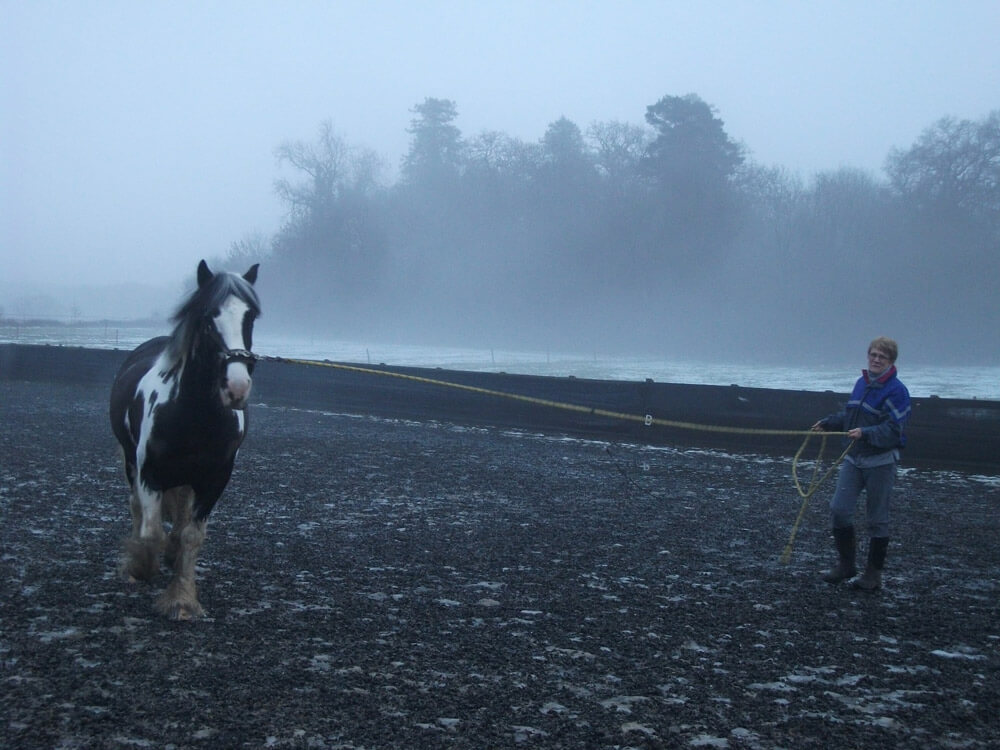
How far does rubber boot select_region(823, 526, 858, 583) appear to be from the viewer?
632 cm

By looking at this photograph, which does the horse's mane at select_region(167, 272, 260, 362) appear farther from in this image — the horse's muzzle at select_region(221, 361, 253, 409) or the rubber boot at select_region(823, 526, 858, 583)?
the rubber boot at select_region(823, 526, 858, 583)

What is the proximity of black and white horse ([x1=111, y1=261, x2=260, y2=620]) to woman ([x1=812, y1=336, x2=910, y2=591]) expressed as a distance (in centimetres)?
415

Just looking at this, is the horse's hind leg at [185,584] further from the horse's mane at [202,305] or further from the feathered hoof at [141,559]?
the horse's mane at [202,305]

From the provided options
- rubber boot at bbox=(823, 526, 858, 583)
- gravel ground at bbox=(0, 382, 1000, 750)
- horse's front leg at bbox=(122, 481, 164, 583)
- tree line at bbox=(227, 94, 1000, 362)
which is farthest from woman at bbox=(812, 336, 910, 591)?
tree line at bbox=(227, 94, 1000, 362)

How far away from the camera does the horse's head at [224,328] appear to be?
4723 mm

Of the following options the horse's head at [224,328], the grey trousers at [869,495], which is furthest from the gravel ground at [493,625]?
the horse's head at [224,328]

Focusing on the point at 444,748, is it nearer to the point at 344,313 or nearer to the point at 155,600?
the point at 155,600

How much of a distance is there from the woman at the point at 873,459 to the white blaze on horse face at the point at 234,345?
4062 mm

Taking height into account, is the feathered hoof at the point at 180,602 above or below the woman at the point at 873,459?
below

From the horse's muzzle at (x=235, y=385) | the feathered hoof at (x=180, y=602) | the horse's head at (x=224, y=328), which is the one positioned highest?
the horse's head at (x=224, y=328)

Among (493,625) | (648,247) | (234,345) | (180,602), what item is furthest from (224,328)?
(648,247)

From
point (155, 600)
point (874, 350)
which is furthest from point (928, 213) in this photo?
point (155, 600)

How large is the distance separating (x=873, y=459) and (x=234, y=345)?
4.37 meters

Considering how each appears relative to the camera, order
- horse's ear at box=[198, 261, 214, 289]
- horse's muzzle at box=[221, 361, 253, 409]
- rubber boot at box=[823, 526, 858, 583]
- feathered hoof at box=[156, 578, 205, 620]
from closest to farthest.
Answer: horse's muzzle at box=[221, 361, 253, 409]
feathered hoof at box=[156, 578, 205, 620]
horse's ear at box=[198, 261, 214, 289]
rubber boot at box=[823, 526, 858, 583]
